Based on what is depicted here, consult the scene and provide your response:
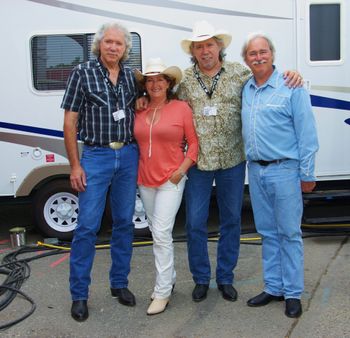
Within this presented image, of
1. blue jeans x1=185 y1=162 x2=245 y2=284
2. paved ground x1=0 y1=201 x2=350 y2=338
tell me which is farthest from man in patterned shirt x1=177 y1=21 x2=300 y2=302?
paved ground x1=0 y1=201 x2=350 y2=338

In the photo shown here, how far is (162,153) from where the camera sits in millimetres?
3369

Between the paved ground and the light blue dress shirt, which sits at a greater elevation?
the light blue dress shirt

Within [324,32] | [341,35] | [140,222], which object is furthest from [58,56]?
[341,35]

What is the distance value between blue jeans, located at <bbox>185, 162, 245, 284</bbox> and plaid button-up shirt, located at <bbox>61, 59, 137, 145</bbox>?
61 centimetres

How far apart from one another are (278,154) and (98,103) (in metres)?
1.23

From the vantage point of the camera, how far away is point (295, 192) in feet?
10.8

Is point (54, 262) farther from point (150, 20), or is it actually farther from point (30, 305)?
point (150, 20)

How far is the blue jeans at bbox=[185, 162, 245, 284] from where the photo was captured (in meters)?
3.52

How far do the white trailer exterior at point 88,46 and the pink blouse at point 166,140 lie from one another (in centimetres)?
190

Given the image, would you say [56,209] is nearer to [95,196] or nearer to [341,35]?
[95,196]

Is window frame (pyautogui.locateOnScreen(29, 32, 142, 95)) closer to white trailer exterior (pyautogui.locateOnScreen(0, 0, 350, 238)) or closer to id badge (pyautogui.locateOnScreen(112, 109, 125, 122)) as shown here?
white trailer exterior (pyautogui.locateOnScreen(0, 0, 350, 238))

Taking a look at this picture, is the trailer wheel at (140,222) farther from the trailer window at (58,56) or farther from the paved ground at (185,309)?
the trailer window at (58,56)

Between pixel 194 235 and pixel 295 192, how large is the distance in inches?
30.9

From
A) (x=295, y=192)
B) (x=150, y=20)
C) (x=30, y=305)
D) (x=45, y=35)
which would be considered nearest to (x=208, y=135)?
(x=295, y=192)
